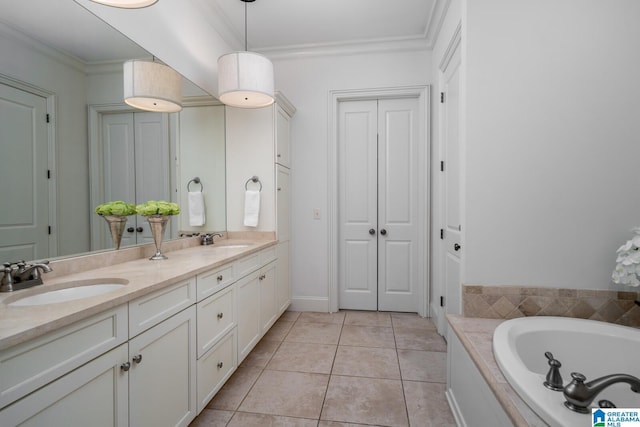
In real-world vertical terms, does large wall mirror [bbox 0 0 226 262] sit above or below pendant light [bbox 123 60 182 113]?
below

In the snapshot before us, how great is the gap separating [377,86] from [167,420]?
3.14 metres

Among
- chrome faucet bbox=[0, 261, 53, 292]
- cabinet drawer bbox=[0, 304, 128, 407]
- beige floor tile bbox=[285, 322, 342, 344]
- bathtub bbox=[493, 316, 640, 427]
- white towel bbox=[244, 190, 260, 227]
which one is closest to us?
cabinet drawer bbox=[0, 304, 128, 407]

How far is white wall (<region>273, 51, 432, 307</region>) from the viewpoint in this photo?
124 inches

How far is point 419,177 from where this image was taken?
3080mm

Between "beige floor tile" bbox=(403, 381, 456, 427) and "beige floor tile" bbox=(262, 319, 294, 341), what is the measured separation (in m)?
1.15

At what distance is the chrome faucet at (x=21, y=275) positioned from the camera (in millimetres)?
1068

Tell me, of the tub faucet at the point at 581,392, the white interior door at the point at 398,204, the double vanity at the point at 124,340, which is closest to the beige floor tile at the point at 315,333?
the double vanity at the point at 124,340

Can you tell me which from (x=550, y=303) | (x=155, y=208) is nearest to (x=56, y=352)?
(x=155, y=208)

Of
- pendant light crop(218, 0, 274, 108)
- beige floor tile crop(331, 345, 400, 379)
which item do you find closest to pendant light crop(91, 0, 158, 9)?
pendant light crop(218, 0, 274, 108)

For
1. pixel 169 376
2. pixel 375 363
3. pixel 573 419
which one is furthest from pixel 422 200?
pixel 169 376

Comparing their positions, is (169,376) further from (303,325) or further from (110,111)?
(303,325)

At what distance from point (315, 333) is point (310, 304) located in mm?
568

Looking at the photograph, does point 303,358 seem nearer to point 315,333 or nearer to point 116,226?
point 315,333

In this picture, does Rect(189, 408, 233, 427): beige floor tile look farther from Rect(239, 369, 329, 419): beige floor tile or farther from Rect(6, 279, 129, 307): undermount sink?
Rect(6, 279, 129, 307): undermount sink
